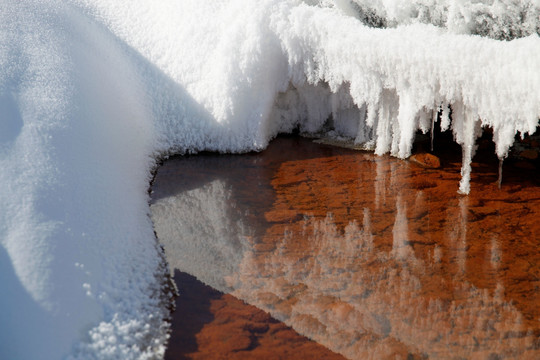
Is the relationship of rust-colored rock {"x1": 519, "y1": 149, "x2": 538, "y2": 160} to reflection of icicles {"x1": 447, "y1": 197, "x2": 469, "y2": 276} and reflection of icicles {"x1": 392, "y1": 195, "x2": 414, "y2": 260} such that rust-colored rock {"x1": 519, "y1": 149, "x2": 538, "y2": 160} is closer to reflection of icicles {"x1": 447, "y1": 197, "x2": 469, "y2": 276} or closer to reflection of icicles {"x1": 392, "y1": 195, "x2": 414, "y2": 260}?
reflection of icicles {"x1": 447, "y1": 197, "x2": 469, "y2": 276}

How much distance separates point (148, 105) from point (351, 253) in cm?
152

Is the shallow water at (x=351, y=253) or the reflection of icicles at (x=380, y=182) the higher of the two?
the reflection of icicles at (x=380, y=182)

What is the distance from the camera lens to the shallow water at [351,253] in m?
1.91

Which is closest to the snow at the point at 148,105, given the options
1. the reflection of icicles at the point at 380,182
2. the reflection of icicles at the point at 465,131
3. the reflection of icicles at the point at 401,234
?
the reflection of icicles at the point at 465,131

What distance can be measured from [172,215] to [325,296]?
905mm

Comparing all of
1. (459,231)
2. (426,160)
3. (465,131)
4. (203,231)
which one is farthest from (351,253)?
(426,160)

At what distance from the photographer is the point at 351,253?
2.40 metres

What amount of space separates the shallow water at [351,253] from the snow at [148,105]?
152mm

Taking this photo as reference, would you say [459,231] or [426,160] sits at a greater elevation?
[426,160]

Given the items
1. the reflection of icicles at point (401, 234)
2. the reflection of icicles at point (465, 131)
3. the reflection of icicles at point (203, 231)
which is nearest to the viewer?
the reflection of icicles at point (203, 231)

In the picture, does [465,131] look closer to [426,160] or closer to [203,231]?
[426,160]

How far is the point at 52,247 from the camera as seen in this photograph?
6.51 feet

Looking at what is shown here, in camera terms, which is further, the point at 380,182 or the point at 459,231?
the point at 380,182

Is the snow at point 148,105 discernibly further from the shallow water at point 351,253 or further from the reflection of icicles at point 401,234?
the reflection of icicles at point 401,234
